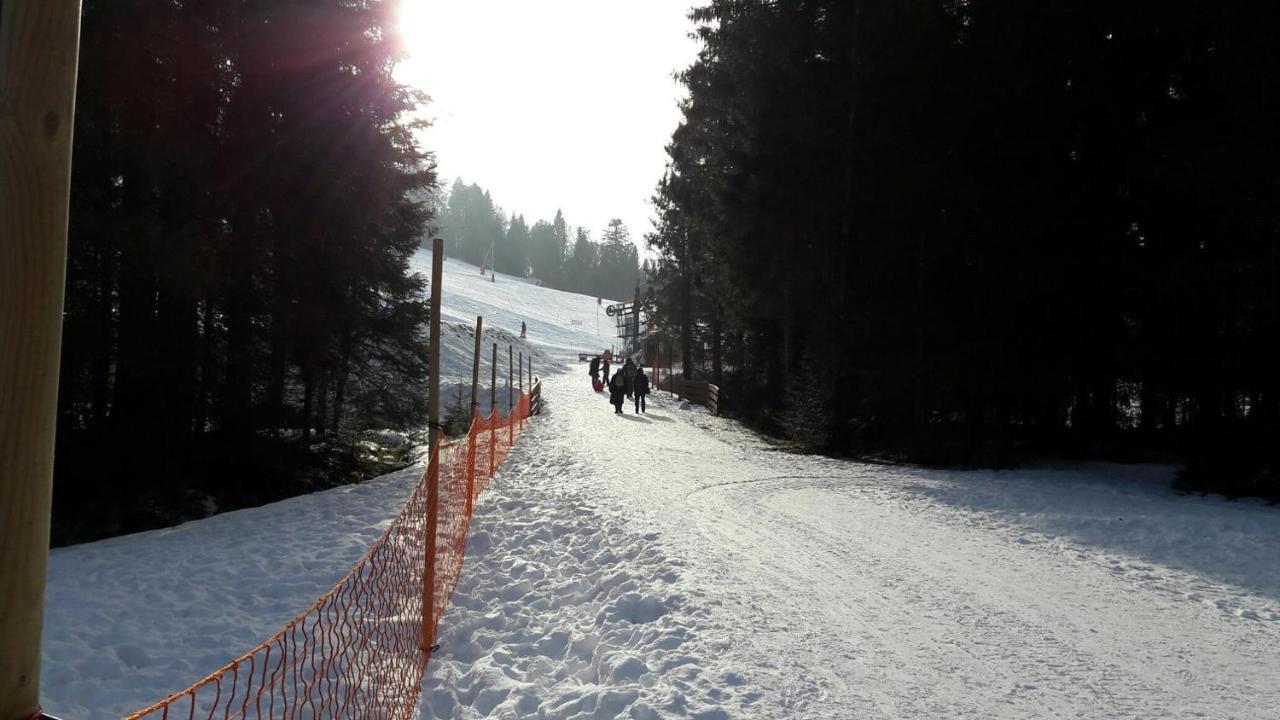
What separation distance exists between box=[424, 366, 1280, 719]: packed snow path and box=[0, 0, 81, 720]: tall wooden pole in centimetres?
355

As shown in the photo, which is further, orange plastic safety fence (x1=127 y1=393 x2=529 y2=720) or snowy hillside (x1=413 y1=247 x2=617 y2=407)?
snowy hillside (x1=413 y1=247 x2=617 y2=407)

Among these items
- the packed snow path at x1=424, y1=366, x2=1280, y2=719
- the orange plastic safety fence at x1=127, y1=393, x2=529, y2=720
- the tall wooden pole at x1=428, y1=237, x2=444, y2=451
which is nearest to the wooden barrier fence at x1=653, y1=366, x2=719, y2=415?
the packed snow path at x1=424, y1=366, x2=1280, y2=719

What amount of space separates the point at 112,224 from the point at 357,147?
447 cm

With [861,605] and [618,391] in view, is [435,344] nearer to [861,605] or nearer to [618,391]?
[861,605]

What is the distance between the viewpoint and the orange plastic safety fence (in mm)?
4707

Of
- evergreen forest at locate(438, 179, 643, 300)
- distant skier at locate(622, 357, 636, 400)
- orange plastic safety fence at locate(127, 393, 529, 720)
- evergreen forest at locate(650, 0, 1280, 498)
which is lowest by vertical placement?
orange plastic safety fence at locate(127, 393, 529, 720)

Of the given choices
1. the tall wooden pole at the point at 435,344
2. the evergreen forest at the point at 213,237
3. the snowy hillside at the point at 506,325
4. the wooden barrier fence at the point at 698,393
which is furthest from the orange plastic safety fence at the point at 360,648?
the snowy hillside at the point at 506,325

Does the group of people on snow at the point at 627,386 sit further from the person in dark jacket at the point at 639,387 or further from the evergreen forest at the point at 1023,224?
the evergreen forest at the point at 1023,224

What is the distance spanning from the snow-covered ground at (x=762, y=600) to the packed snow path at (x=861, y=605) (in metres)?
0.03

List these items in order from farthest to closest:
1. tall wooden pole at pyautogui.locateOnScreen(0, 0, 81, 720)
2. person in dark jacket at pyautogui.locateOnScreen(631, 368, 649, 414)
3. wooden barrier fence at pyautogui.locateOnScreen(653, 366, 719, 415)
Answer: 1. wooden barrier fence at pyautogui.locateOnScreen(653, 366, 719, 415)
2. person in dark jacket at pyautogui.locateOnScreen(631, 368, 649, 414)
3. tall wooden pole at pyautogui.locateOnScreen(0, 0, 81, 720)

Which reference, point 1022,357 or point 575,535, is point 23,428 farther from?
point 1022,357

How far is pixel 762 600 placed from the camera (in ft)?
19.9

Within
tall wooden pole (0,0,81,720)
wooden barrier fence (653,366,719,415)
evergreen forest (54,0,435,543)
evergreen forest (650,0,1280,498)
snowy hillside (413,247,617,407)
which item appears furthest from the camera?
snowy hillside (413,247,617,407)

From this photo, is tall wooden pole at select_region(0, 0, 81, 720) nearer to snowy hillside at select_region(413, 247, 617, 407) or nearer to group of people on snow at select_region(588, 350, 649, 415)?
group of people on snow at select_region(588, 350, 649, 415)
